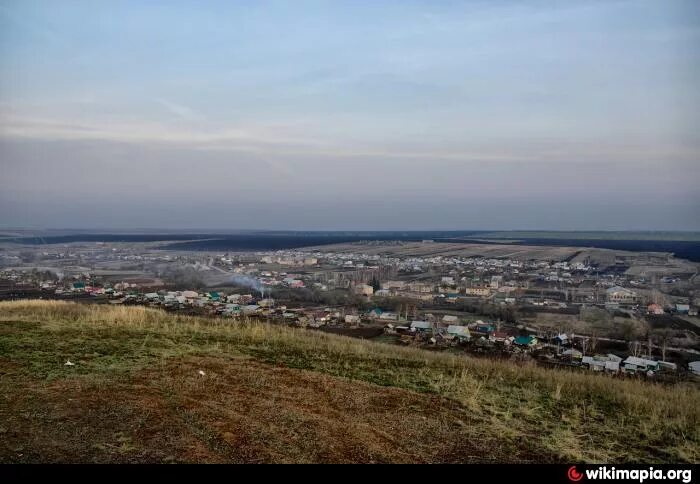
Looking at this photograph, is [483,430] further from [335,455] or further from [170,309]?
[170,309]

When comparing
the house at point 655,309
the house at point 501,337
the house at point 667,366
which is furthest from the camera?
the house at point 655,309

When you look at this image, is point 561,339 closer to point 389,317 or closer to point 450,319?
point 450,319

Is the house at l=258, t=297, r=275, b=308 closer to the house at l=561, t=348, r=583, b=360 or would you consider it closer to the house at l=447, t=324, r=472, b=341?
the house at l=447, t=324, r=472, b=341

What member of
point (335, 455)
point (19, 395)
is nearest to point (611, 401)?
point (335, 455)

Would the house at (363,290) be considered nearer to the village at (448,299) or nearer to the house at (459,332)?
the village at (448,299)

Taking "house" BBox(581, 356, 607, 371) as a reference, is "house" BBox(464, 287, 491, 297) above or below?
above

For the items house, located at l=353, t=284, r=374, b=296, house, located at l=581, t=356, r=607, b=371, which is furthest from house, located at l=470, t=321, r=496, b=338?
house, located at l=353, t=284, r=374, b=296

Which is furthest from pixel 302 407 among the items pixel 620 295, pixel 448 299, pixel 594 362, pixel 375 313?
pixel 620 295
